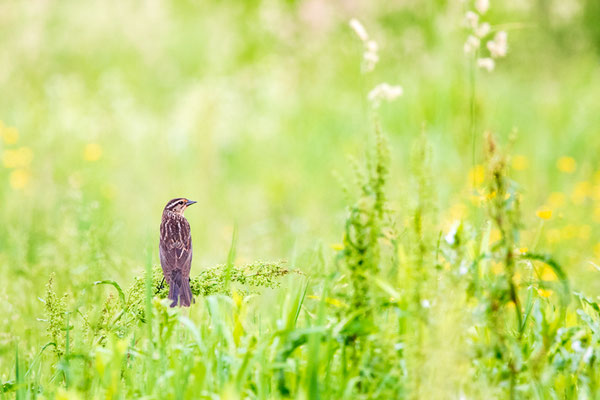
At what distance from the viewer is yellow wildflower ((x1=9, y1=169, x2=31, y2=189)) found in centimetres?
649

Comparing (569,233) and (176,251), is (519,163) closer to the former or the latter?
(569,233)

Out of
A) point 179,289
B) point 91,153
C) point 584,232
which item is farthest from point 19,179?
point 179,289

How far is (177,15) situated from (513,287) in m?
9.82

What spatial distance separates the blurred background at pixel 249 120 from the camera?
5434 mm

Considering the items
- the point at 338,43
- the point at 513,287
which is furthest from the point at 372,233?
the point at 338,43

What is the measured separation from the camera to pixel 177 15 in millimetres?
11156

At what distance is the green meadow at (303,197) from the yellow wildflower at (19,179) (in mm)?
18

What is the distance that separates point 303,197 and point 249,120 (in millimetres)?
2111

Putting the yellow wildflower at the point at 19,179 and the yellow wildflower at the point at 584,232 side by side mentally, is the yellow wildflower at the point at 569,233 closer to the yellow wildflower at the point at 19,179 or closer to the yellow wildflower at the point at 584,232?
the yellow wildflower at the point at 584,232

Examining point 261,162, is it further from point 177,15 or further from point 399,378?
point 399,378

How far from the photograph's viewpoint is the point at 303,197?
6801 millimetres

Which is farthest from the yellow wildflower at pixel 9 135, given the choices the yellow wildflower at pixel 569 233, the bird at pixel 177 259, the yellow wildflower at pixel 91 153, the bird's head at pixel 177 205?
the bird at pixel 177 259

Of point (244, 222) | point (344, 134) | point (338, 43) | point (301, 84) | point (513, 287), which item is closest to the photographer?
point (513, 287)

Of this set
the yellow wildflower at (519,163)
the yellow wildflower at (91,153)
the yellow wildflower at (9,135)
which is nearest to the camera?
the yellow wildflower at (519,163)
